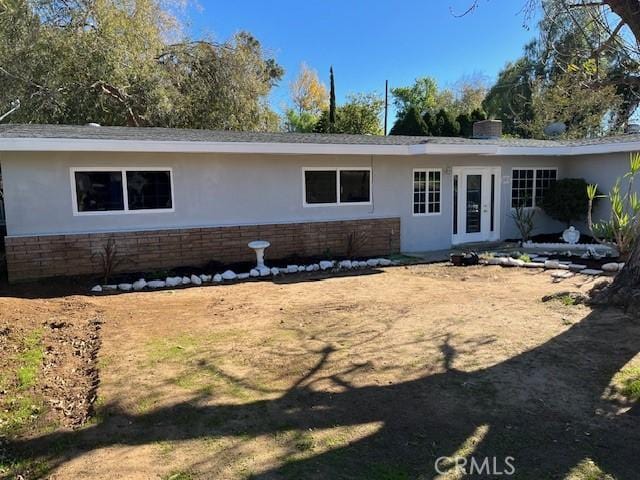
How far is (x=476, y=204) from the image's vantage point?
12633mm

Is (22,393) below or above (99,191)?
below

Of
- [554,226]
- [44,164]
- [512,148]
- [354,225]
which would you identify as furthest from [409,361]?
[554,226]

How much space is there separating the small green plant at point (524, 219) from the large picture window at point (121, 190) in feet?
29.4

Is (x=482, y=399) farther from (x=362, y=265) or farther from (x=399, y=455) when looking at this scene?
(x=362, y=265)

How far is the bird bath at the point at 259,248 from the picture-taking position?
31.2 feet

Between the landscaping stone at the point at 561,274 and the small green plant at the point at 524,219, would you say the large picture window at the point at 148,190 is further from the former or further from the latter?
the small green plant at the point at 524,219

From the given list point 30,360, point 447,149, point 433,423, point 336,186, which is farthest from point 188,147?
point 433,423

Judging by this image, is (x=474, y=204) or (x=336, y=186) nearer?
(x=336, y=186)

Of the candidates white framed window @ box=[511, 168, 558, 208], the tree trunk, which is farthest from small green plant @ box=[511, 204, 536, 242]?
the tree trunk

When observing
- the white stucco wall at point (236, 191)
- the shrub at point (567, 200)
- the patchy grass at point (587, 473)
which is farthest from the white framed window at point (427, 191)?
the patchy grass at point (587, 473)

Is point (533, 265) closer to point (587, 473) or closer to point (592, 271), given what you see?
point (592, 271)

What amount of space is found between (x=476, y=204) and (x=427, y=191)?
1.65 metres

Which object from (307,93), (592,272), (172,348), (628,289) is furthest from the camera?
(307,93)

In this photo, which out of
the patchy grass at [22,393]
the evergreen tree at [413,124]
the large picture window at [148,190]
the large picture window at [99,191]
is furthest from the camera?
the evergreen tree at [413,124]
